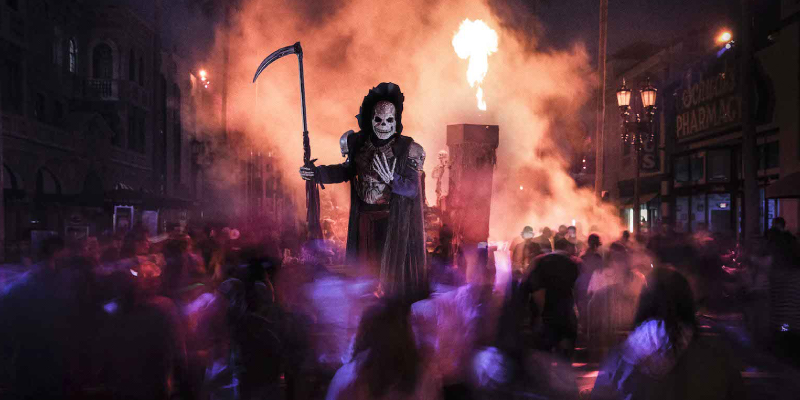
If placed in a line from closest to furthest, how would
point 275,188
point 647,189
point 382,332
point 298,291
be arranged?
point 382,332 < point 298,291 < point 647,189 < point 275,188

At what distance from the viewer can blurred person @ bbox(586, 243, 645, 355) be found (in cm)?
759

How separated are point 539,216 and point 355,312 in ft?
99.8

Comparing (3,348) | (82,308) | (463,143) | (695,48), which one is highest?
(695,48)

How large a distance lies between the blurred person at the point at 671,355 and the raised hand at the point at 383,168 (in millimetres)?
2095

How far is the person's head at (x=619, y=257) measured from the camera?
302 inches

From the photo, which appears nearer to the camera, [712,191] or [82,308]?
[82,308]

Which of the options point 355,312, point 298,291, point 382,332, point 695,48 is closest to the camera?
point 382,332

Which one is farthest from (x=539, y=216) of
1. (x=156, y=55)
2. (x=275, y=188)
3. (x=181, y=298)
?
(x=181, y=298)

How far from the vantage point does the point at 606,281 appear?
7.99 m

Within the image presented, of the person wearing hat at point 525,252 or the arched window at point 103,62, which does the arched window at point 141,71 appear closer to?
the arched window at point 103,62

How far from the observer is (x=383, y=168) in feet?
15.6

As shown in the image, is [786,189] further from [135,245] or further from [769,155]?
[135,245]

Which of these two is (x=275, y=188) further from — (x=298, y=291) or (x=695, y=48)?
(x=298, y=291)

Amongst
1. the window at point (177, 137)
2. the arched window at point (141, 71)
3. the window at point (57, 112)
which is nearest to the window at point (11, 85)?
the window at point (57, 112)
